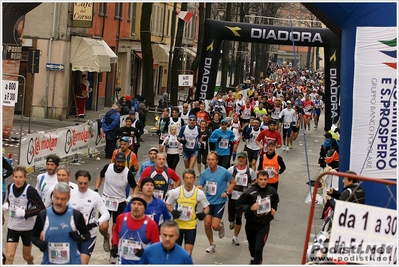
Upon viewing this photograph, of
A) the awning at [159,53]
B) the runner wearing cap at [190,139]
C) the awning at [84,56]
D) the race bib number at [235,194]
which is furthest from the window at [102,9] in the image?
the race bib number at [235,194]

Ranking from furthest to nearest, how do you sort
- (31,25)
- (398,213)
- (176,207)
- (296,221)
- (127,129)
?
(31,25), (127,129), (296,221), (176,207), (398,213)

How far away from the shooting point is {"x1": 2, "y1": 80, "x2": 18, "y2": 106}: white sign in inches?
720

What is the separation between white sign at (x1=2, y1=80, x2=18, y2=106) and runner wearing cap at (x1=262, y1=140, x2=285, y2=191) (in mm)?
6426

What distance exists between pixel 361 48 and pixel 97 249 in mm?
4902

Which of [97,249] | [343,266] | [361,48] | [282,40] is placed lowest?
[97,249]

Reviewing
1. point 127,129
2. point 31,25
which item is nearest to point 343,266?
point 127,129

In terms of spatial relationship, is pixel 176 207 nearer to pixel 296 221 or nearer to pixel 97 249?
pixel 97 249

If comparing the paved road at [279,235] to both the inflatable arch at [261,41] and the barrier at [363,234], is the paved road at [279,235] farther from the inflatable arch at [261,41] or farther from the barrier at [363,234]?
the barrier at [363,234]

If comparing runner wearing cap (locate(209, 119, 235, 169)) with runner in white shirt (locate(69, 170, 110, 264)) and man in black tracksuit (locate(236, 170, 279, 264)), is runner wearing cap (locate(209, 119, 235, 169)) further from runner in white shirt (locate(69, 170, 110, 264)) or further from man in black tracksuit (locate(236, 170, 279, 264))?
runner in white shirt (locate(69, 170, 110, 264))

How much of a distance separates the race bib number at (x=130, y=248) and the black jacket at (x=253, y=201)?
2.55m

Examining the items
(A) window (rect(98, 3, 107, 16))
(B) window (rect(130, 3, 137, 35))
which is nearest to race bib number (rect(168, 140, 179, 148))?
(A) window (rect(98, 3, 107, 16))

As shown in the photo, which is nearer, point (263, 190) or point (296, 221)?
point (263, 190)

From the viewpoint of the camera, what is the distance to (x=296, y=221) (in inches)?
603

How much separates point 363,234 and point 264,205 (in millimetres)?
4253
